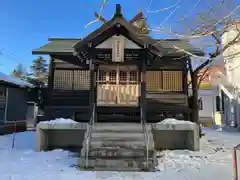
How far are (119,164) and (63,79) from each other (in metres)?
6.68

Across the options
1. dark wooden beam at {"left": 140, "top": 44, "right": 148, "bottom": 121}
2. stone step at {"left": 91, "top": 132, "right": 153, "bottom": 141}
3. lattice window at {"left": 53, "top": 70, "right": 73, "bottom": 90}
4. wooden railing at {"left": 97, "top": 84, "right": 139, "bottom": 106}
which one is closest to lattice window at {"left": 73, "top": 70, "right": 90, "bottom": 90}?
lattice window at {"left": 53, "top": 70, "right": 73, "bottom": 90}

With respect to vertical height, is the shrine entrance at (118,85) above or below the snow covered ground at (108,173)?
above

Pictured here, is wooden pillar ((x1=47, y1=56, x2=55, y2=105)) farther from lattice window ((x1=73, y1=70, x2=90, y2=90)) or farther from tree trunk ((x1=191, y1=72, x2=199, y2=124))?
tree trunk ((x1=191, y1=72, x2=199, y2=124))

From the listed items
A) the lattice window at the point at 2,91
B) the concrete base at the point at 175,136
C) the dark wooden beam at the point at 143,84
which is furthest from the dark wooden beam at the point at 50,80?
the lattice window at the point at 2,91

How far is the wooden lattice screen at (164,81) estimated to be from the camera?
39.4 feet

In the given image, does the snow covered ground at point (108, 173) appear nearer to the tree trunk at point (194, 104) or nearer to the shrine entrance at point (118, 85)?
the tree trunk at point (194, 104)

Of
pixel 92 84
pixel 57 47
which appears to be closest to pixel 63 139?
pixel 92 84

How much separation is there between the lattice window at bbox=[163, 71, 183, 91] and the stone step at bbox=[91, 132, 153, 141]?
4.41 meters

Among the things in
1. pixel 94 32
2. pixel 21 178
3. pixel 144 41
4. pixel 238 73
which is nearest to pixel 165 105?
pixel 144 41

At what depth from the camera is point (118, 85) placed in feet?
34.9

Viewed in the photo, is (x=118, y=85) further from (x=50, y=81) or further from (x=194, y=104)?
(x=194, y=104)

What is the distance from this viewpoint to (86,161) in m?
6.89

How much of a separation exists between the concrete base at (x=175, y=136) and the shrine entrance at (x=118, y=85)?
5.89 feet

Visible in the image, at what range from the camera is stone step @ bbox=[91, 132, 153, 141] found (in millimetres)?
8055
